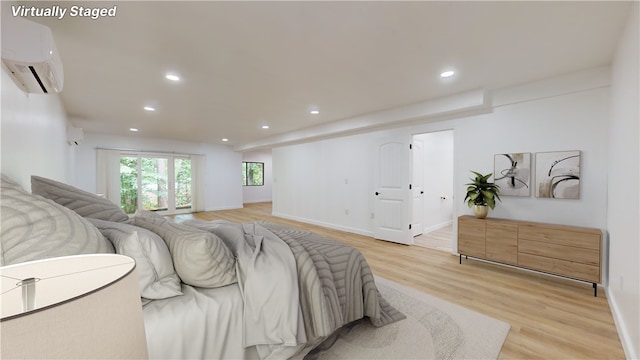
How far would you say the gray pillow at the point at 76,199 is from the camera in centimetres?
160

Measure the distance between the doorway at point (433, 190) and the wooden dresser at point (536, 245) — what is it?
1.02 m

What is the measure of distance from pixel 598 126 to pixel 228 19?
13.1 ft

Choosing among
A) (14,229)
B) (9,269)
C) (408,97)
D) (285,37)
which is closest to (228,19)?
(285,37)

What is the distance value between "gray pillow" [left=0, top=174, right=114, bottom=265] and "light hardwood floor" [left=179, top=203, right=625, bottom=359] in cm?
257

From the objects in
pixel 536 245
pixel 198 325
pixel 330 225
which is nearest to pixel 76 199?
pixel 198 325

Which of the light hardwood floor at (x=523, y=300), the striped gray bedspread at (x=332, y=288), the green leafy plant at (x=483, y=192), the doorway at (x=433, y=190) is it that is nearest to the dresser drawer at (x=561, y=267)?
the light hardwood floor at (x=523, y=300)

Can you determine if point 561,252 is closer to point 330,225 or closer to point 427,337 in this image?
point 427,337

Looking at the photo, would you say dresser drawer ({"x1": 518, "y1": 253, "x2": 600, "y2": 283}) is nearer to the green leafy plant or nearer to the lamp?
the green leafy plant

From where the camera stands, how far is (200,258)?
1.36 m

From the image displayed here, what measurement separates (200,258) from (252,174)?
34.5 feet

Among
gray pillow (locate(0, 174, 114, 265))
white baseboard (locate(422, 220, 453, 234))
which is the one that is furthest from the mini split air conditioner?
white baseboard (locate(422, 220, 453, 234))

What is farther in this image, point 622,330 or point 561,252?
point 561,252

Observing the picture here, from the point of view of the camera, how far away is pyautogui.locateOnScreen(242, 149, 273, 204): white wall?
447 inches

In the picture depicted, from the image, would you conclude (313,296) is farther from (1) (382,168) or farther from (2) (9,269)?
(1) (382,168)
